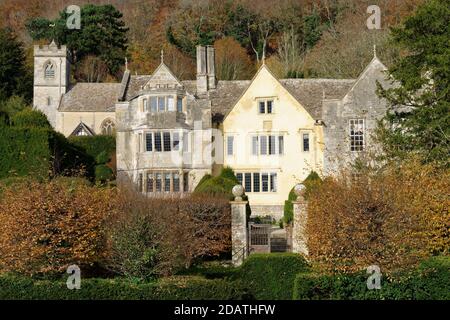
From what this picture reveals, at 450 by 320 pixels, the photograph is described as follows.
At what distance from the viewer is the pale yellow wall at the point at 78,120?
63.7 m

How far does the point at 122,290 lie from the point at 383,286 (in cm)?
747

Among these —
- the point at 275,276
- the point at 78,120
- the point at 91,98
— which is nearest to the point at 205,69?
the point at 78,120

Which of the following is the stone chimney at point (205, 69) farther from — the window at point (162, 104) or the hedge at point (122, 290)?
the hedge at point (122, 290)

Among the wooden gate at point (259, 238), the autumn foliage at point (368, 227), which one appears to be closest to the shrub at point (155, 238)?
the wooden gate at point (259, 238)

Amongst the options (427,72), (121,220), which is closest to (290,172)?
(427,72)

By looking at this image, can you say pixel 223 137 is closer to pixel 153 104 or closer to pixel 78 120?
pixel 153 104

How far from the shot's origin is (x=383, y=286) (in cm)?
2222

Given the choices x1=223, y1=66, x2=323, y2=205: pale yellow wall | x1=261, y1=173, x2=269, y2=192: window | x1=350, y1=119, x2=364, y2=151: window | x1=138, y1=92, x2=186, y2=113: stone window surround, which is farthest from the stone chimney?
x1=350, y1=119, x2=364, y2=151: window

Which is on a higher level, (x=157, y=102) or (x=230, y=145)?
(x=157, y=102)

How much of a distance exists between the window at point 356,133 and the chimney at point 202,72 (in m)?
10.3

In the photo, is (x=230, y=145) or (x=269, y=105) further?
(x=230, y=145)

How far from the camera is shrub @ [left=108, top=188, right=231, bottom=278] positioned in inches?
896

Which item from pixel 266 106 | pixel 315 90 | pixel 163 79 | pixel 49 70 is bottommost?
pixel 266 106
